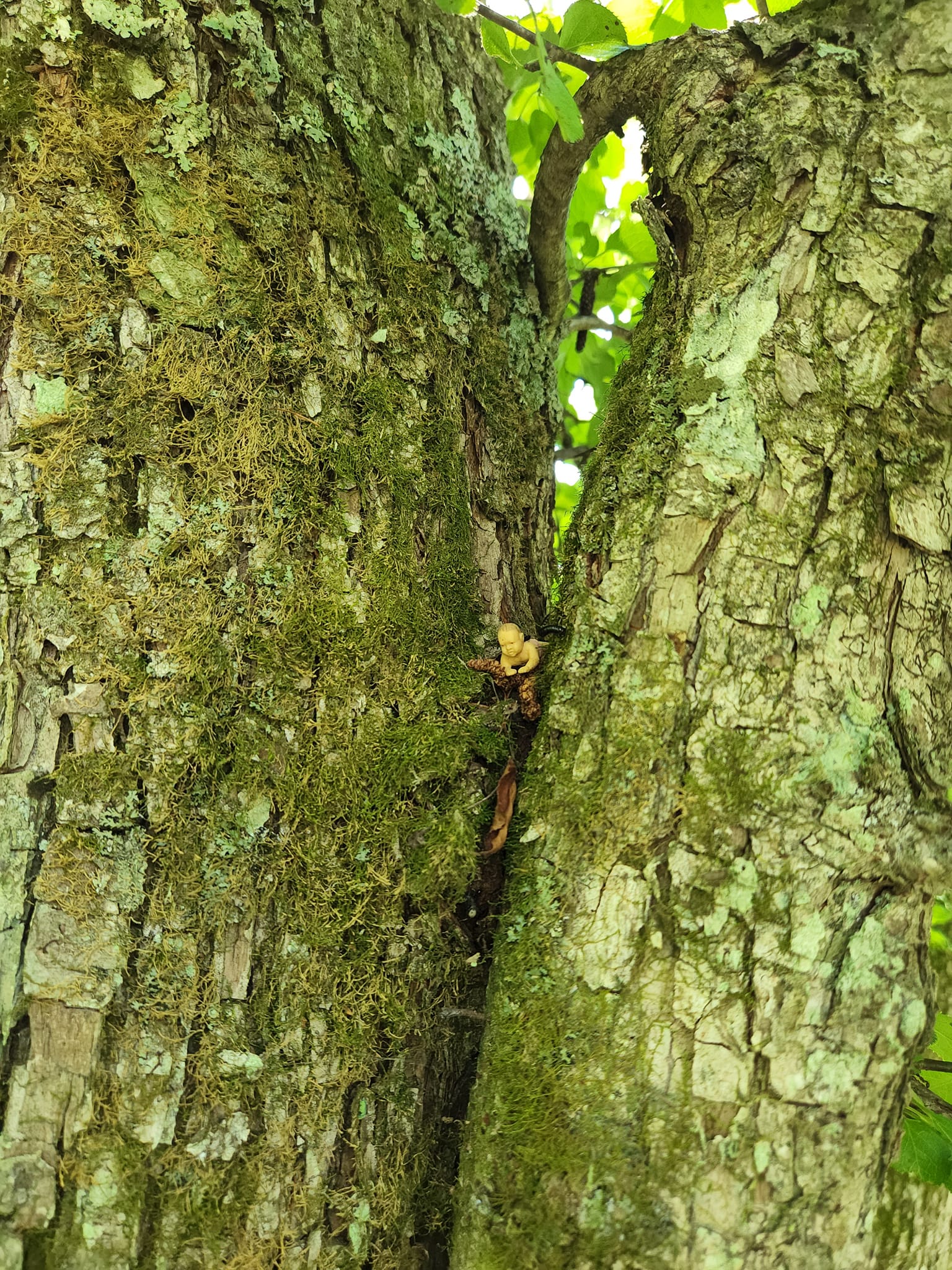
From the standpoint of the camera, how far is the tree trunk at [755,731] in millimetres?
1273

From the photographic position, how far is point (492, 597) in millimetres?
1813

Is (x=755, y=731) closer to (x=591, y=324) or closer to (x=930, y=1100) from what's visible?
(x=930, y=1100)

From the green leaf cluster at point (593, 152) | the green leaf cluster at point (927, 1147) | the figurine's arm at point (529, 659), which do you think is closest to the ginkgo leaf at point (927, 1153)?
the green leaf cluster at point (927, 1147)

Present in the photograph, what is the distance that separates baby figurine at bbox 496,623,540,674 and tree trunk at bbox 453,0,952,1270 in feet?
0.27

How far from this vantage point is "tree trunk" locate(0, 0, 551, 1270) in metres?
1.35

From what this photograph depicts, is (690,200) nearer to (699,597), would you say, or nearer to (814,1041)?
(699,597)

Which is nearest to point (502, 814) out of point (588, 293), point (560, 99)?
point (560, 99)

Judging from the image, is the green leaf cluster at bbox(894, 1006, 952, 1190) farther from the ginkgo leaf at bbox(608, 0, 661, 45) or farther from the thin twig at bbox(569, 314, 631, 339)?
the ginkgo leaf at bbox(608, 0, 661, 45)

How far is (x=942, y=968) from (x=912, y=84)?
236 centimetres

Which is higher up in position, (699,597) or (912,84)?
(912,84)

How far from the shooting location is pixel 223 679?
148 cm

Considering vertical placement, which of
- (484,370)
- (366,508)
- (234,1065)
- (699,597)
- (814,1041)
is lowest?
(234,1065)

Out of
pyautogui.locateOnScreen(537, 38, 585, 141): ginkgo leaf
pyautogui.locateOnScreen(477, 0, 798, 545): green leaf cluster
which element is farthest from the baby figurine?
pyautogui.locateOnScreen(537, 38, 585, 141): ginkgo leaf

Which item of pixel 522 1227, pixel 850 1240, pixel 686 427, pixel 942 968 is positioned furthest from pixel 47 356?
pixel 942 968
